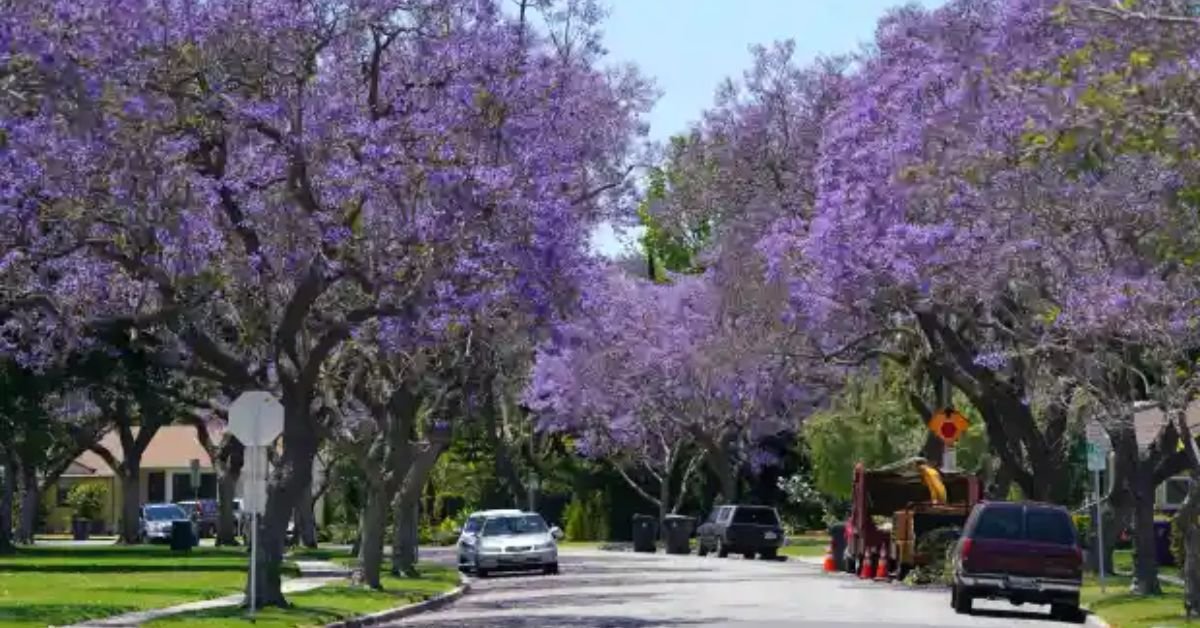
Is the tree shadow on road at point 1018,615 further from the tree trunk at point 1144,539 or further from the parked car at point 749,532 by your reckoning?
the parked car at point 749,532

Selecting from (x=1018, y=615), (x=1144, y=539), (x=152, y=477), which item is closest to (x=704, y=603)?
(x=1018, y=615)

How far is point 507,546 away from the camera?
48688 mm

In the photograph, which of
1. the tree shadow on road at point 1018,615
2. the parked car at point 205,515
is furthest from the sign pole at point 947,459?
the parked car at point 205,515

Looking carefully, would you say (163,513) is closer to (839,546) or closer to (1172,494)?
(839,546)

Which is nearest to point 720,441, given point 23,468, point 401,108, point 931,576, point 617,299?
point 617,299

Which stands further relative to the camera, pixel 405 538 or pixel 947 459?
pixel 947 459

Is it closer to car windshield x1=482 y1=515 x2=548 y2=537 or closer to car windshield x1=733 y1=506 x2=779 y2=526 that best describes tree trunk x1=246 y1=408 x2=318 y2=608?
car windshield x1=482 y1=515 x2=548 y2=537

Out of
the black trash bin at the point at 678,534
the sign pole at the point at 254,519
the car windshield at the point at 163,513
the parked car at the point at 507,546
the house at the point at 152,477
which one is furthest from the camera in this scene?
the house at the point at 152,477

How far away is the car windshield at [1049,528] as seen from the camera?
30.4m

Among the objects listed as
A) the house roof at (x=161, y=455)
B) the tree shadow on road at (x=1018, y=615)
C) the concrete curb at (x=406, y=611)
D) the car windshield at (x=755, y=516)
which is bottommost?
the tree shadow on road at (x=1018, y=615)

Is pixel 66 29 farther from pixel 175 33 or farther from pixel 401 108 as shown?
pixel 401 108

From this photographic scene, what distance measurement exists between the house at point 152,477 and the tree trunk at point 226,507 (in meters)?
29.1

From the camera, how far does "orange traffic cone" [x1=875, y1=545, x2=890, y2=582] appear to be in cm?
4456

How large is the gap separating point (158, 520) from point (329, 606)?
145 ft
